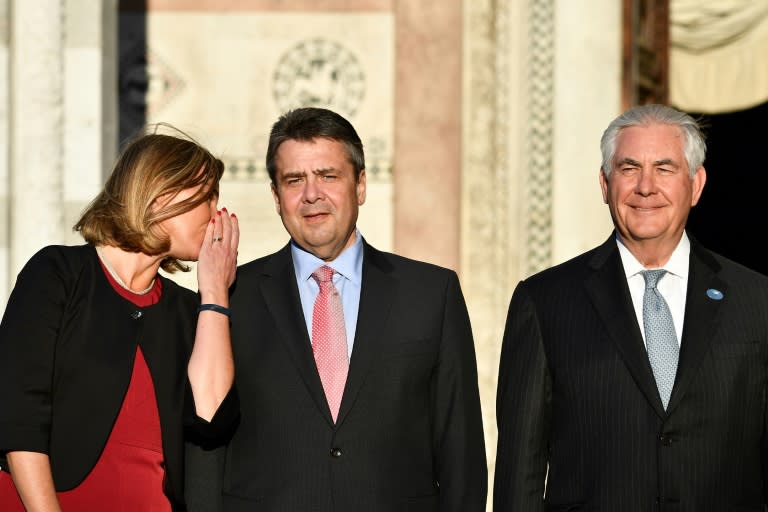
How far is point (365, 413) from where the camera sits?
345 cm

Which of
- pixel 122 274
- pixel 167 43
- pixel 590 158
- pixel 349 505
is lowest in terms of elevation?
pixel 349 505

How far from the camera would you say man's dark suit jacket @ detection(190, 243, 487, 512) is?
11.3ft

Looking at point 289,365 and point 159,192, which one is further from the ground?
point 159,192

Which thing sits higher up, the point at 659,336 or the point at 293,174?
the point at 293,174

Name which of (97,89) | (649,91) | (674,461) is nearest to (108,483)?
(674,461)

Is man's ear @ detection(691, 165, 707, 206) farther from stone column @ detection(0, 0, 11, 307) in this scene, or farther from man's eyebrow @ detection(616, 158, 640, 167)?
stone column @ detection(0, 0, 11, 307)

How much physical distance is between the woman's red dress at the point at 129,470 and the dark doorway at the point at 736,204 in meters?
10.5

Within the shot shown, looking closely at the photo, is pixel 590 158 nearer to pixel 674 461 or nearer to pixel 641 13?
pixel 641 13

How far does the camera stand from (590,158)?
749 centimetres

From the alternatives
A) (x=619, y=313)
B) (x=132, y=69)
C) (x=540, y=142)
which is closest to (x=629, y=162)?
(x=619, y=313)

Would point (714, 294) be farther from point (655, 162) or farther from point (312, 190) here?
point (312, 190)

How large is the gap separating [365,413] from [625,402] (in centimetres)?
61

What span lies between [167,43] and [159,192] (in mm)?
4521

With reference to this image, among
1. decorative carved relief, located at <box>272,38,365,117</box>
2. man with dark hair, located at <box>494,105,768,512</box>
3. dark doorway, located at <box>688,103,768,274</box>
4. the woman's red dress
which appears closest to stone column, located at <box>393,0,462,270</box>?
decorative carved relief, located at <box>272,38,365,117</box>
